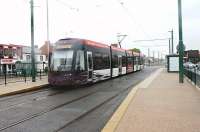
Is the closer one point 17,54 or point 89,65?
point 89,65

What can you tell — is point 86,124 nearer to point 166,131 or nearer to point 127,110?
point 127,110

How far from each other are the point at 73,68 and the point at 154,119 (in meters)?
13.7

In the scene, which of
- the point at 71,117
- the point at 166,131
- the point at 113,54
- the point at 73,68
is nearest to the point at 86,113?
the point at 71,117

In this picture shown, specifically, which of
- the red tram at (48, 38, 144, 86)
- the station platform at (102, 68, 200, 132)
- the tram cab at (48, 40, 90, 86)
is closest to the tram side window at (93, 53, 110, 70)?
the red tram at (48, 38, 144, 86)

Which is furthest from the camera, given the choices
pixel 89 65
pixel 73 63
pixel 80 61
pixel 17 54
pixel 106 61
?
pixel 17 54

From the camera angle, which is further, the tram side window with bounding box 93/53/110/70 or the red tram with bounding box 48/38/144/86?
the tram side window with bounding box 93/53/110/70

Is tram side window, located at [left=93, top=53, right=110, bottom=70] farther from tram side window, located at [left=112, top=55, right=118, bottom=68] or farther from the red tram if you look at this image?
tram side window, located at [left=112, top=55, right=118, bottom=68]

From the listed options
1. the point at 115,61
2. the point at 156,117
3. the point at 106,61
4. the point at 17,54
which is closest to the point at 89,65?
the point at 106,61

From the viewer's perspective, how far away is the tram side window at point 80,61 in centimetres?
2314

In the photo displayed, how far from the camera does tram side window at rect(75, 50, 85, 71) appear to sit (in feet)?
75.9

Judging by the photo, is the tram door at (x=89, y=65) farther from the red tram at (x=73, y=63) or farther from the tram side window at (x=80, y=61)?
the tram side window at (x=80, y=61)

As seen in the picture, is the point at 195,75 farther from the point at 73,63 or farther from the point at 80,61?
the point at 73,63

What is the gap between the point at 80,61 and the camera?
23422 millimetres

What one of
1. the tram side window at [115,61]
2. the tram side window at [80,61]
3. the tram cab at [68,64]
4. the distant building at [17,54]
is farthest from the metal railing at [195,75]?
the distant building at [17,54]
